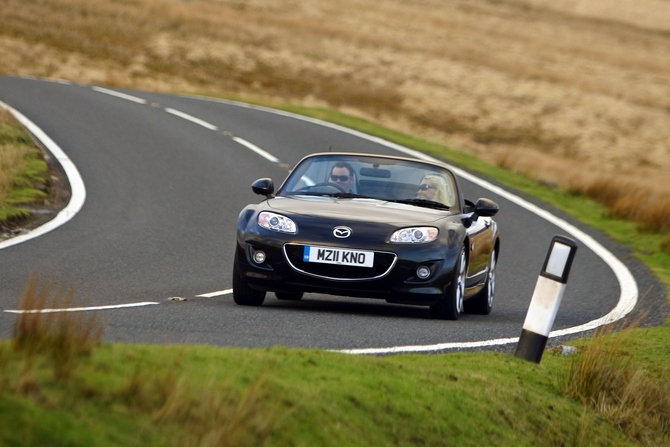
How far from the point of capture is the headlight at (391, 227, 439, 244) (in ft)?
32.1

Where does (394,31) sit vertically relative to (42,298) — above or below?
below

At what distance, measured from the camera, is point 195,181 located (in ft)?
64.9

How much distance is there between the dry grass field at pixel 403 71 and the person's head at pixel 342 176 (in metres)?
10.4

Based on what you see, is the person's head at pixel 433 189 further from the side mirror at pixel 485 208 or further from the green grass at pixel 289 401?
the green grass at pixel 289 401

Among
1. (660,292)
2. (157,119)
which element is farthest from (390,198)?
(157,119)

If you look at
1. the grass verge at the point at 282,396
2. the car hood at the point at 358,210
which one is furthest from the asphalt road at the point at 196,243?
the grass verge at the point at 282,396

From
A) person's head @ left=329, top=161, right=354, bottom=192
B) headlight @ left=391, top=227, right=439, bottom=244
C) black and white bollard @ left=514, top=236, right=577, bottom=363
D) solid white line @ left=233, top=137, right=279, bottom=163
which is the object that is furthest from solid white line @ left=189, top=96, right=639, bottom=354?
solid white line @ left=233, top=137, right=279, bottom=163

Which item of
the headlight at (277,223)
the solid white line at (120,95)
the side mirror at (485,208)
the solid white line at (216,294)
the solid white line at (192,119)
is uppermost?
the side mirror at (485,208)

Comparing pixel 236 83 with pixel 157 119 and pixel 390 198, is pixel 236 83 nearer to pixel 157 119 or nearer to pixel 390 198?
pixel 157 119

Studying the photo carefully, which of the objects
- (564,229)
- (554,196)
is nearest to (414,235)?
(564,229)

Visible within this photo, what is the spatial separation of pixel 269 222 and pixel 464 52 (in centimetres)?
6865

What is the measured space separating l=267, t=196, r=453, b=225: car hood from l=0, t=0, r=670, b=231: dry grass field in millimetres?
10777

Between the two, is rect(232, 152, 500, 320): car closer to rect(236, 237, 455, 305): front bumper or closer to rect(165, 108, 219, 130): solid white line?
rect(236, 237, 455, 305): front bumper

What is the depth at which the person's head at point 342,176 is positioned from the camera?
11.1 m
